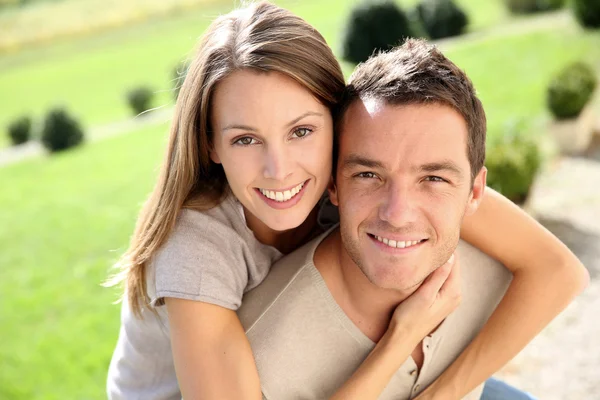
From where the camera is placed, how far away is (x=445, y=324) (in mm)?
2521

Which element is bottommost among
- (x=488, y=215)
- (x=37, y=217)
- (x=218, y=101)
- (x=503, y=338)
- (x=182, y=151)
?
(x=37, y=217)

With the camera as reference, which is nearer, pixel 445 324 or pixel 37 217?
pixel 445 324

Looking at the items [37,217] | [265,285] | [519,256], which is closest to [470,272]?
[519,256]

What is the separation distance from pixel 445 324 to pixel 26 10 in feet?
141

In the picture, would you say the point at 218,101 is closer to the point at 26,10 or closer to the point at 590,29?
the point at 590,29

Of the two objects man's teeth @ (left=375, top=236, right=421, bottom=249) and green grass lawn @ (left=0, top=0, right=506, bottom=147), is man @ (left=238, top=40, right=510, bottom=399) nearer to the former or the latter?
man's teeth @ (left=375, top=236, right=421, bottom=249)

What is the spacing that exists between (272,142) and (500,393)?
1388 mm

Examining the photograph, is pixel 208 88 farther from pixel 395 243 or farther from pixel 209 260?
pixel 395 243

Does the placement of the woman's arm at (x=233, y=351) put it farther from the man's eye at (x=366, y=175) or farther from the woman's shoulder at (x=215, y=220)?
the man's eye at (x=366, y=175)

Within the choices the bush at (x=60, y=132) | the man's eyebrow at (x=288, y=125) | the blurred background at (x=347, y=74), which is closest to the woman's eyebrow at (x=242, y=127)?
the man's eyebrow at (x=288, y=125)

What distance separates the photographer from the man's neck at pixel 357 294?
7.82 ft

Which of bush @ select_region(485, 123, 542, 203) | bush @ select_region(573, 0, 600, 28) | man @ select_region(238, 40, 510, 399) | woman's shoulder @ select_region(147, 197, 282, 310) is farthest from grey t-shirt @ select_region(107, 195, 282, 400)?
bush @ select_region(573, 0, 600, 28)

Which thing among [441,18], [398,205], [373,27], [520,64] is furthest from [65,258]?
[441,18]

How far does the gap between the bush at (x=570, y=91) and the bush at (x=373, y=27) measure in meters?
4.91
